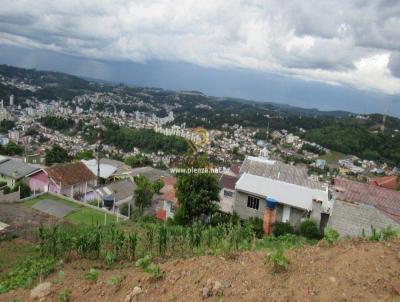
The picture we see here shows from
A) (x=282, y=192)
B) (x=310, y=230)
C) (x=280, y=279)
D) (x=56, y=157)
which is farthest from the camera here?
(x=56, y=157)

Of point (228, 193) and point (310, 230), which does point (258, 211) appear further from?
point (228, 193)

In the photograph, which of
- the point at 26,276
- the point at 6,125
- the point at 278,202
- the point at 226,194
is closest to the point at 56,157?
the point at 226,194

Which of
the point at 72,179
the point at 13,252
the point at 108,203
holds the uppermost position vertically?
the point at 13,252

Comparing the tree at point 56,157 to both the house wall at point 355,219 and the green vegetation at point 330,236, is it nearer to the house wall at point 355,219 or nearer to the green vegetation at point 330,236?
the house wall at point 355,219

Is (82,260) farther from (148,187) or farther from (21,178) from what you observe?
(21,178)

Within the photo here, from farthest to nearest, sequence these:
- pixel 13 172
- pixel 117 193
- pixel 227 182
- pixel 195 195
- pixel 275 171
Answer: pixel 13 172 → pixel 117 193 → pixel 275 171 → pixel 227 182 → pixel 195 195

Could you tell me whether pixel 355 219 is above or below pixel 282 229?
above

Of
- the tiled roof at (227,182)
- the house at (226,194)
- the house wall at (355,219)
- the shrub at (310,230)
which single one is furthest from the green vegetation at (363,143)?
the shrub at (310,230)
